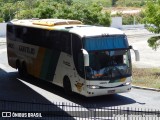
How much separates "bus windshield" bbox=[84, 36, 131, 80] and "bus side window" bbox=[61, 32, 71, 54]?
1.25 meters

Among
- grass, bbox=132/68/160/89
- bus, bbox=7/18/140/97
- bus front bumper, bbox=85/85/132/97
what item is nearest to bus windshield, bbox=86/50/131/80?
bus, bbox=7/18/140/97

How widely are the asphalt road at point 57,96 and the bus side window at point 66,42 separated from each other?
227 cm

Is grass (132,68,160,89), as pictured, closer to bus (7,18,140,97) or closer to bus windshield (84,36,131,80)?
bus (7,18,140,97)

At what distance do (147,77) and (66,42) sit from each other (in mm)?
6550

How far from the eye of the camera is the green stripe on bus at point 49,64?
1841 cm

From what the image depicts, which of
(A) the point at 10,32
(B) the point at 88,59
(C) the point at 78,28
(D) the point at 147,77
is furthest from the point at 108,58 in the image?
(A) the point at 10,32

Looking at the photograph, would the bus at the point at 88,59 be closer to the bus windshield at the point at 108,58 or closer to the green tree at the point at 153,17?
the bus windshield at the point at 108,58

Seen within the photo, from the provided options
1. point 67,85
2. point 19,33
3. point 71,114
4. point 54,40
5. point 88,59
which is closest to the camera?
point 71,114

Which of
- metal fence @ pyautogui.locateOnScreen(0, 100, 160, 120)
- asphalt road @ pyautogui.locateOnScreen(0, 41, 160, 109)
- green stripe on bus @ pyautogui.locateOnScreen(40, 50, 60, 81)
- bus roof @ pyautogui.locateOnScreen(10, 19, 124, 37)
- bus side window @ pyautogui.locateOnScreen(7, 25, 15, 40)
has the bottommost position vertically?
asphalt road @ pyautogui.locateOnScreen(0, 41, 160, 109)

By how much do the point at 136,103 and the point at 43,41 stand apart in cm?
627

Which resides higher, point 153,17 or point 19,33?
point 153,17

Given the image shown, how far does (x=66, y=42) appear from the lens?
1730 cm

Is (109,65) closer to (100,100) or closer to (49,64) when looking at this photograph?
(100,100)

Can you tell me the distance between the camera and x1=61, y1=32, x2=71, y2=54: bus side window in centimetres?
1706
